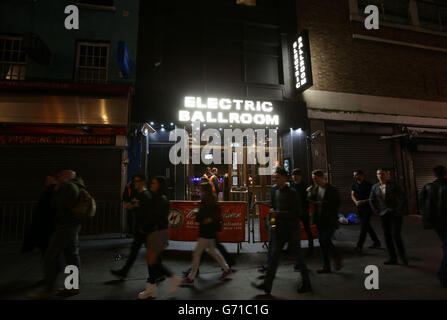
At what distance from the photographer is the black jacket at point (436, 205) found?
4.01 m

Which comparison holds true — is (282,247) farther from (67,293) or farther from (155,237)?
(67,293)

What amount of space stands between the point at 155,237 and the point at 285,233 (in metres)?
2.19

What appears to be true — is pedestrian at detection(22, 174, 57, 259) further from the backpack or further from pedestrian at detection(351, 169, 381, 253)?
pedestrian at detection(351, 169, 381, 253)

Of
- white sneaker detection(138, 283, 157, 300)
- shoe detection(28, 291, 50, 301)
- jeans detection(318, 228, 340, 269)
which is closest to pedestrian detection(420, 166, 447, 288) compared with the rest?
jeans detection(318, 228, 340, 269)

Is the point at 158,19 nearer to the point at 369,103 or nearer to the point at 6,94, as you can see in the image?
the point at 6,94

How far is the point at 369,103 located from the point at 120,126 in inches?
488

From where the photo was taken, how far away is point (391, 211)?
525cm

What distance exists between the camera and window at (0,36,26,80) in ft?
30.4

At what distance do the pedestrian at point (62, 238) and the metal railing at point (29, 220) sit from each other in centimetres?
443

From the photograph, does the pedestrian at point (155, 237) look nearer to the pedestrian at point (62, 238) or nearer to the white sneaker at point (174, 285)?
the white sneaker at point (174, 285)

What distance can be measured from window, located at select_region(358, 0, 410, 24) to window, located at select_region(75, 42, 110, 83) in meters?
13.9

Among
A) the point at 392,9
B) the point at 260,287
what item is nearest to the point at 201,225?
the point at 260,287

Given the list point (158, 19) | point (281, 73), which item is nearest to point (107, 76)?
→ point (158, 19)

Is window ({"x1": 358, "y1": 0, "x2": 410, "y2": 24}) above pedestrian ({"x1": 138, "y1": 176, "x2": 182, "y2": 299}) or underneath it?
above
